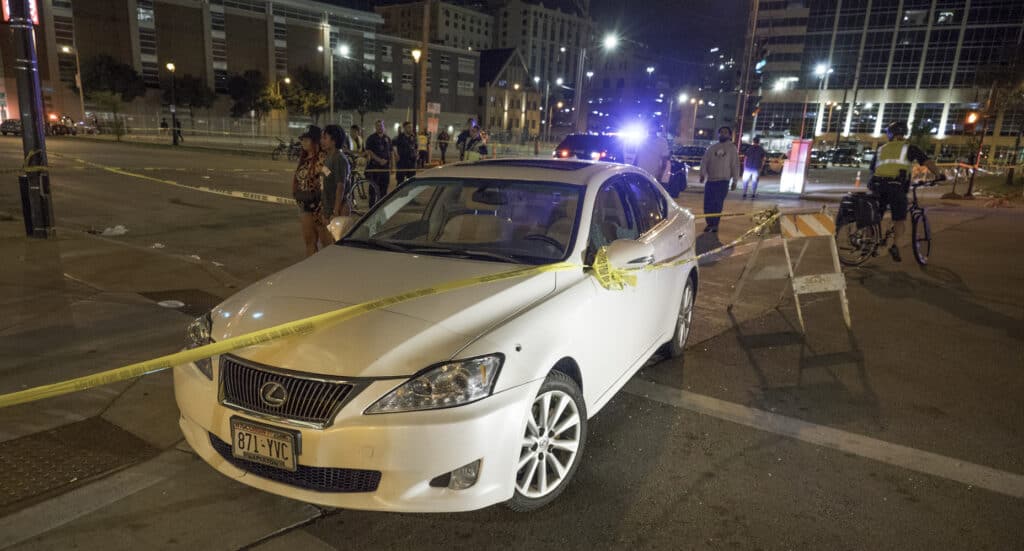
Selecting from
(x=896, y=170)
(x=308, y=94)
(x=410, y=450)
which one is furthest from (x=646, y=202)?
(x=308, y=94)

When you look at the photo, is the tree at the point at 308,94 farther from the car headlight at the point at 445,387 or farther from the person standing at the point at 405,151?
the car headlight at the point at 445,387

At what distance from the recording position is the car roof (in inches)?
165

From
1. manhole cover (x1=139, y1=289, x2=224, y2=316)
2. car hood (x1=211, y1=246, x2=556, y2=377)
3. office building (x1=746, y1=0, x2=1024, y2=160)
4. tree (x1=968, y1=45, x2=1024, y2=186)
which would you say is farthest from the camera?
office building (x1=746, y1=0, x2=1024, y2=160)

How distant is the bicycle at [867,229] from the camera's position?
898 centimetres

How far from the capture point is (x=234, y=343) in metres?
2.84

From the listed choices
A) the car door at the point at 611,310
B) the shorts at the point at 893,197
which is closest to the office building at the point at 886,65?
the shorts at the point at 893,197

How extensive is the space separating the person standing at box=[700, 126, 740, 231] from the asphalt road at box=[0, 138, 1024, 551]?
461cm

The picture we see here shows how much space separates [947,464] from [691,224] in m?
2.66

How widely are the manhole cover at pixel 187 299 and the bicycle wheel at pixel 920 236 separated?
958 centimetres

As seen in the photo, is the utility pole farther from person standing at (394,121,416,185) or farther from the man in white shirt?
the man in white shirt

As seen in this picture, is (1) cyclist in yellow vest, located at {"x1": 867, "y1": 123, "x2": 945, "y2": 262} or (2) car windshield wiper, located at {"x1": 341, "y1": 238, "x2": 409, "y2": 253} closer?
(2) car windshield wiper, located at {"x1": 341, "y1": 238, "x2": 409, "y2": 253}

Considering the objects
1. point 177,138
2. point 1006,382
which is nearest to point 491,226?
point 1006,382

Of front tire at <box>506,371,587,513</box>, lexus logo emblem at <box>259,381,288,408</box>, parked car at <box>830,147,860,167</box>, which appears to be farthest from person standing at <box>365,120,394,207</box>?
parked car at <box>830,147,860,167</box>

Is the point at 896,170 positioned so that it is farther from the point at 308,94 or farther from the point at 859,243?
the point at 308,94
